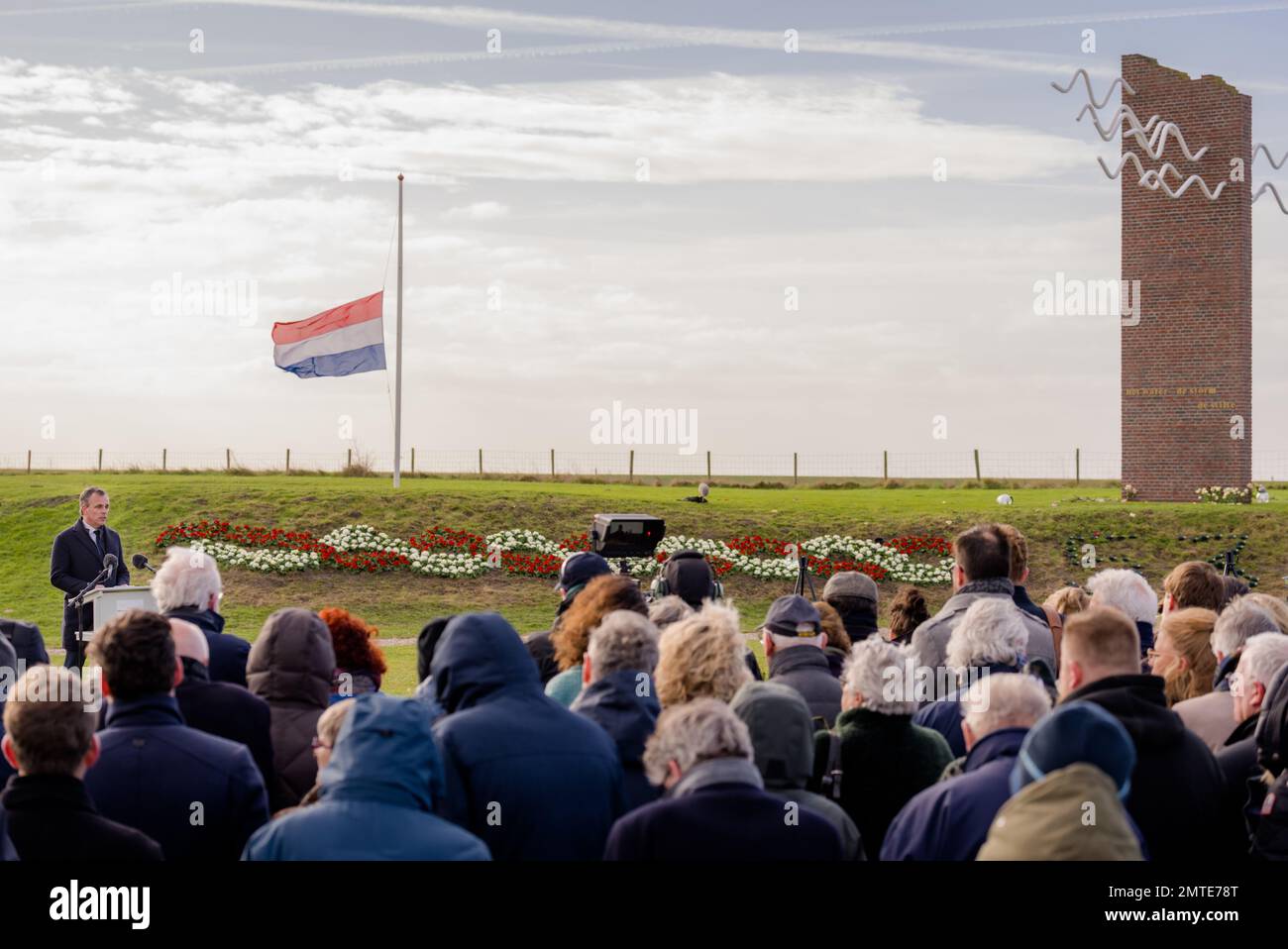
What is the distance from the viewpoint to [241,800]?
4.53 metres

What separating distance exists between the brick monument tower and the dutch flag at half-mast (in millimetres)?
19806

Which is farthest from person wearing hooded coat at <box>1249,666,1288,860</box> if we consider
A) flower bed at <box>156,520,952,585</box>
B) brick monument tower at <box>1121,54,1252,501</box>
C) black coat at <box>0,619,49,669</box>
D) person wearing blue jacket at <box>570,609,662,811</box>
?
brick monument tower at <box>1121,54,1252,501</box>

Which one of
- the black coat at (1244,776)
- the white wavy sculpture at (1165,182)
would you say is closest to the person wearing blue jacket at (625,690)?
the black coat at (1244,776)

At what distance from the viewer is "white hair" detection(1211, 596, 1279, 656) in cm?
598

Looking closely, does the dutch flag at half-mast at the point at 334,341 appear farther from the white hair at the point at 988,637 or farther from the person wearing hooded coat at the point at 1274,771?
the person wearing hooded coat at the point at 1274,771

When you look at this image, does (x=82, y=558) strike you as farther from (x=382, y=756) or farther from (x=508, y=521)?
(x=508, y=521)

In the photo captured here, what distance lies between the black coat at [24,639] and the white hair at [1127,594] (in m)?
6.25

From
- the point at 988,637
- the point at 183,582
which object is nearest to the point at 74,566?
the point at 183,582

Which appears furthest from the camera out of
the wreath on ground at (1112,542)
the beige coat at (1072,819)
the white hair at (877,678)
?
the wreath on ground at (1112,542)

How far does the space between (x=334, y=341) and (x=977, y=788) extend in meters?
25.5

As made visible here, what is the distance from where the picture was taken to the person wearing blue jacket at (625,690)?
4.77 m

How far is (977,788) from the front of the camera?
403 centimetres
